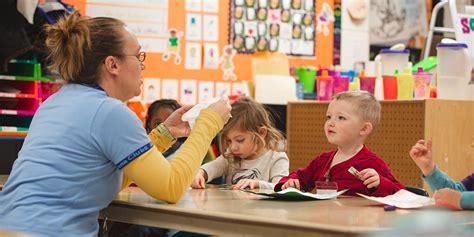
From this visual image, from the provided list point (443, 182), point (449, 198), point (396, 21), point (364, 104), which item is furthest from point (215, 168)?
point (396, 21)

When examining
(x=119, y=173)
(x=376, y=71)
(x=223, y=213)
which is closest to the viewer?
(x=223, y=213)

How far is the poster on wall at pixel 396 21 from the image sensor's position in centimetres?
657

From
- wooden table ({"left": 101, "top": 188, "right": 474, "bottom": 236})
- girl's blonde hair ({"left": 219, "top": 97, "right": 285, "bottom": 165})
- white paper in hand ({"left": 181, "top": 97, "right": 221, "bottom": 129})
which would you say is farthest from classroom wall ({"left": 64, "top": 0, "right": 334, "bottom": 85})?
wooden table ({"left": 101, "top": 188, "right": 474, "bottom": 236})

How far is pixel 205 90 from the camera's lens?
5707 mm

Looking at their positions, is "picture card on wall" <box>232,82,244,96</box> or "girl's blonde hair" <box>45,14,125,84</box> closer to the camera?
"girl's blonde hair" <box>45,14,125,84</box>

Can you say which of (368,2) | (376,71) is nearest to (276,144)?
(376,71)

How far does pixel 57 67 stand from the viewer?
6.71ft

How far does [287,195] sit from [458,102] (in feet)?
6.78

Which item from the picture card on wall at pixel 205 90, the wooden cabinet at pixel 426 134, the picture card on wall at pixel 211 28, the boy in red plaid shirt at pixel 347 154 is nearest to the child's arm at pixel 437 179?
the boy in red plaid shirt at pixel 347 154

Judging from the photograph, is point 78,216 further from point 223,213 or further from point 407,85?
point 407,85

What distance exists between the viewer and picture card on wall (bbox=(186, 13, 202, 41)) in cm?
564

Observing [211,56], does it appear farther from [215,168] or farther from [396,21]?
[215,168]

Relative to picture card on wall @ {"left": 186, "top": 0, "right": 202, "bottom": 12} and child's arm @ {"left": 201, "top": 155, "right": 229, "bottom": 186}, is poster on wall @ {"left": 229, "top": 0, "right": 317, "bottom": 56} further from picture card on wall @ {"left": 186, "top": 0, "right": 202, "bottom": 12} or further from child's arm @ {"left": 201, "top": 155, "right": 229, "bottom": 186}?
child's arm @ {"left": 201, "top": 155, "right": 229, "bottom": 186}

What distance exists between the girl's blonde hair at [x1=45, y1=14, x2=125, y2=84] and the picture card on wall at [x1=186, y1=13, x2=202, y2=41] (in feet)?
12.0
